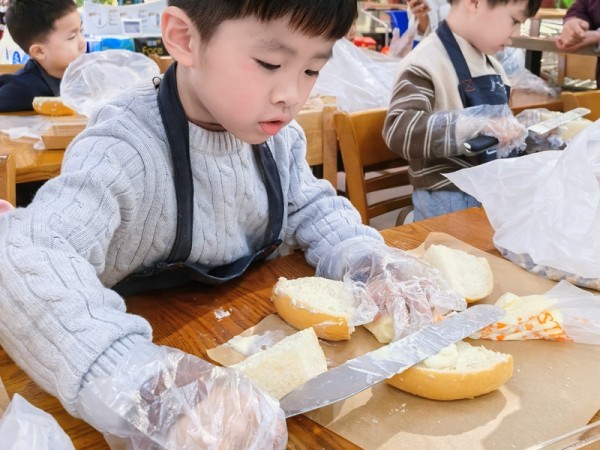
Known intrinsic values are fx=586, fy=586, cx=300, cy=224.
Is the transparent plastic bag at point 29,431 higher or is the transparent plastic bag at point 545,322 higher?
the transparent plastic bag at point 29,431

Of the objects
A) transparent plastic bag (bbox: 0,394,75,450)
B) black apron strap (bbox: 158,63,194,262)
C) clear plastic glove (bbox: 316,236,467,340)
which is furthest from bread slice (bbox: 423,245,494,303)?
transparent plastic bag (bbox: 0,394,75,450)

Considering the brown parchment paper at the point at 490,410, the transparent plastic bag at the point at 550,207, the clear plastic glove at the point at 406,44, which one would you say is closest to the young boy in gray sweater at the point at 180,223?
the brown parchment paper at the point at 490,410

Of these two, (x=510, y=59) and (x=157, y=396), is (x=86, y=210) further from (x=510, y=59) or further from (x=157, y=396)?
(x=510, y=59)

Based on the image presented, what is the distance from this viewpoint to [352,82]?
2.35 metres

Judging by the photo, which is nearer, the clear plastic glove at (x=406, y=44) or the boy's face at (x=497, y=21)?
the boy's face at (x=497, y=21)

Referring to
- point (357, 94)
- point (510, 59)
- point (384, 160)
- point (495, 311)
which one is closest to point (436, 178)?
point (384, 160)

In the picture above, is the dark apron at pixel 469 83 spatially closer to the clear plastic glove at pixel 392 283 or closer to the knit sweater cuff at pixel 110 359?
the clear plastic glove at pixel 392 283

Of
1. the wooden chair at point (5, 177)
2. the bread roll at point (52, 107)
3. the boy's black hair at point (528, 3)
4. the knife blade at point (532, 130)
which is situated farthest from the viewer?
the bread roll at point (52, 107)

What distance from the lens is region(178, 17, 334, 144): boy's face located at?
0.72 meters

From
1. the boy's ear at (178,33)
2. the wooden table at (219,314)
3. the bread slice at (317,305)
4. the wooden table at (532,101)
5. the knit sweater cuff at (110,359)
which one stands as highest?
the boy's ear at (178,33)

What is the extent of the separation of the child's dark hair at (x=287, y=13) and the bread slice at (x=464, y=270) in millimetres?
372

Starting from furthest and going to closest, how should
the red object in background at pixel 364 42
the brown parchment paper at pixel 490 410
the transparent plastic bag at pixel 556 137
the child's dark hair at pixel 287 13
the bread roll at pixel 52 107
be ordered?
the red object in background at pixel 364 42 < the bread roll at pixel 52 107 < the transparent plastic bag at pixel 556 137 < the child's dark hair at pixel 287 13 < the brown parchment paper at pixel 490 410

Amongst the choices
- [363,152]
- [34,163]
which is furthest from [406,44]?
[34,163]

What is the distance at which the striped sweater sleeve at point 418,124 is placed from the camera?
5.05ft
